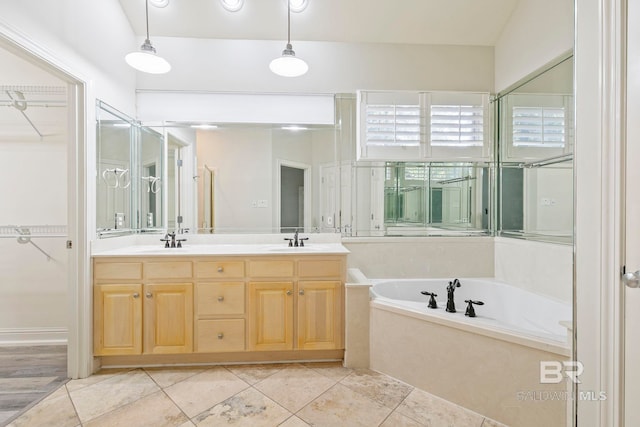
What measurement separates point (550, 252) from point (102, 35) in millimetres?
3689

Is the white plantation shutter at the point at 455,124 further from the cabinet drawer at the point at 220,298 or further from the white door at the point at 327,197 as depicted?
the cabinet drawer at the point at 220,298

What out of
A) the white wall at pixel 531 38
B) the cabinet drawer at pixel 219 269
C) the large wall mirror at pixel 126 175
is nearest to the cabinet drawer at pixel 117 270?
the large wall mirror at pixel 126 175

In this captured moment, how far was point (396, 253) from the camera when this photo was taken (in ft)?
9.27

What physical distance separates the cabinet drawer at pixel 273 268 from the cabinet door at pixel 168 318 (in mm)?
510

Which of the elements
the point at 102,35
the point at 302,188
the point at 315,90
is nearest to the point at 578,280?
the point at 302,188

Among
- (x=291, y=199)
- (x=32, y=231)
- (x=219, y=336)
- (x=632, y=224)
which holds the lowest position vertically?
(x=219, y=336)

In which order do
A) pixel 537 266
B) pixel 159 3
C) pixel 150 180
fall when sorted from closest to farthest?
pixel 537 266
pixel 159 3
pixel 150 180

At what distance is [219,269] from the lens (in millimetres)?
2170

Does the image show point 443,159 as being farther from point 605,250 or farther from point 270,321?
point 270,321

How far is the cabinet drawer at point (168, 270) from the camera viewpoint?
2137 millimetres

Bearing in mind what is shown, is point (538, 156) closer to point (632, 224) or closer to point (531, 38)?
point (531, 38)

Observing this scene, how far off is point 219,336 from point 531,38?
10.9 feet

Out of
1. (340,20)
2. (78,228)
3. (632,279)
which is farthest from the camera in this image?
(340,20)

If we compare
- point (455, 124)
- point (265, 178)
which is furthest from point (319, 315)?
point (455, 124)
